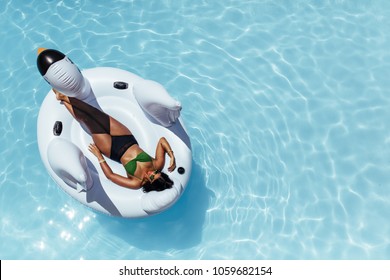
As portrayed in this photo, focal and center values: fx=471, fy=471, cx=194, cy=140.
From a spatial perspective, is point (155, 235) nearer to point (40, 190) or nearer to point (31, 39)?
point (40, 190)

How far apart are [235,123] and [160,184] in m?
1.56

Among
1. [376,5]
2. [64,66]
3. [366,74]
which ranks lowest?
[366,74]

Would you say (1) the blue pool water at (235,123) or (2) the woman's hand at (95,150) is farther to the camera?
(1) the blue pool water at (235,123)

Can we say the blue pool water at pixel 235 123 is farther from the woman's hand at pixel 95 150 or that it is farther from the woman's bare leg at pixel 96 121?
the woman's bare leg at pixel 96 121

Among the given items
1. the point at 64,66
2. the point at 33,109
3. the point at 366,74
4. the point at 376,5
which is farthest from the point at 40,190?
the point at 376,5

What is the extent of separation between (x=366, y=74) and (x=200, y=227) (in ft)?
9.20

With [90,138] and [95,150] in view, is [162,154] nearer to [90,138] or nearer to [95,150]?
[95,150]

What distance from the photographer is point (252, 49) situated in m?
6.01

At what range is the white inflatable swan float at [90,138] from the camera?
406cm

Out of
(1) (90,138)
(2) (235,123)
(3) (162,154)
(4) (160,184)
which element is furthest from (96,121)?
(2) (235,123)

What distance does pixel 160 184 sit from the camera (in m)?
4.36

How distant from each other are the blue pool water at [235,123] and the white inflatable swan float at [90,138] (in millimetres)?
687

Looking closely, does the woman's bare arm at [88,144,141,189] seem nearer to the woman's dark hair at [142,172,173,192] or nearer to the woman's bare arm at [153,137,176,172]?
the woman's dark hair at [142,172,173,192]

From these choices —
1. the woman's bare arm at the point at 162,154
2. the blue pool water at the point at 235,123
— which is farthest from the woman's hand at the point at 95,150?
the blue pool water at the point at 235,123
